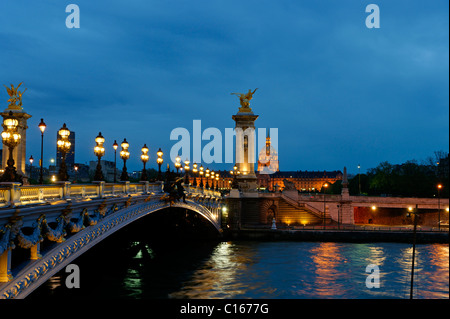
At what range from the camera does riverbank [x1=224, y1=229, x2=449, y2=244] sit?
5653 centimetres

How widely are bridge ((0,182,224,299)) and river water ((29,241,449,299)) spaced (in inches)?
328

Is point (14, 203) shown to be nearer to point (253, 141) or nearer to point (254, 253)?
point (254, 253)

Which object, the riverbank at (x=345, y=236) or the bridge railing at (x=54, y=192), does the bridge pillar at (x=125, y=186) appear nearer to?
the bridge railing at (x=54, y=192)

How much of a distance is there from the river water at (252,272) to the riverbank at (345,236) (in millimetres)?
4155

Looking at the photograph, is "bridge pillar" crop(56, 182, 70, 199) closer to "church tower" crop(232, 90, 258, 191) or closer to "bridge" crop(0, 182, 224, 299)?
"bridge" crop(0, 182, 224, 299)

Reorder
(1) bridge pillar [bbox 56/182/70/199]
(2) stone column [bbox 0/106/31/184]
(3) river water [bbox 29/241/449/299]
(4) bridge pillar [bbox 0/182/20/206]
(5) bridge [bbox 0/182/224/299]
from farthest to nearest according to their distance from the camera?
(2) stone column [bbox 0/106/31/184], (3) river water [bbox 29/241/449/299], (1) bridge pillar [bbox 56/182/70/199], (5) bridge [bbox 0/182/224/299], (4) bridge pillar [bbox 0/182/20/206]

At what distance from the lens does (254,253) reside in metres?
47.3

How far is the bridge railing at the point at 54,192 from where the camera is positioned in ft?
41.7

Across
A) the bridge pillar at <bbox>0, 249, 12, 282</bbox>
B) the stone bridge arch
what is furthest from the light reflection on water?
the bridge pillar at <bbox>0, 249, 12, 282</bbox>

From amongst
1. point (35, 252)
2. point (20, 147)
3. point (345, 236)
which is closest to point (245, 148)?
point (345, 236)

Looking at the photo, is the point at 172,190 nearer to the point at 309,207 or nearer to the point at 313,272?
the point at 313,272

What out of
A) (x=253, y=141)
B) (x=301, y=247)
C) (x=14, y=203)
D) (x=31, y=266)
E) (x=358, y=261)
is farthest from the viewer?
(x=253, y=141)
